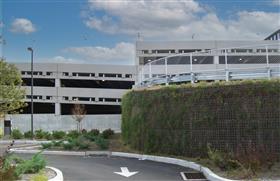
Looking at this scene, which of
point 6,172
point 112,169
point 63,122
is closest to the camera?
point 6,172

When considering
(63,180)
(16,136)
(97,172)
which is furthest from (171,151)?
(16,136)

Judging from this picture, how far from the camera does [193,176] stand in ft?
46.5

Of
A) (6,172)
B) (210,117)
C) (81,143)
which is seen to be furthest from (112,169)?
(81,143)

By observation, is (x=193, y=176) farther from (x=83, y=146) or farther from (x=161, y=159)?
(x=83, y=146)

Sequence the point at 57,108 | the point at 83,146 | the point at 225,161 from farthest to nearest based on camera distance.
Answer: the point at 57,108 → the point at 83,146 → the point at 225,161

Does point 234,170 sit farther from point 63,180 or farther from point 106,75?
point 106,75

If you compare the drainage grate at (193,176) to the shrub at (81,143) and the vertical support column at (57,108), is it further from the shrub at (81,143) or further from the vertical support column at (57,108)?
the vertical support column at (57,108)

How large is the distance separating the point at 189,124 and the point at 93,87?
45207 mm

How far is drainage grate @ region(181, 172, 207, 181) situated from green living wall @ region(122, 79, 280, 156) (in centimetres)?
203

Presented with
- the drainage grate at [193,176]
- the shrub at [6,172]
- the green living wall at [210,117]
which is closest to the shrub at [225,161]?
the drainage grate at [193,176]

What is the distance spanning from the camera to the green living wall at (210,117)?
50.8ft

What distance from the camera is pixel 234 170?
525 inches

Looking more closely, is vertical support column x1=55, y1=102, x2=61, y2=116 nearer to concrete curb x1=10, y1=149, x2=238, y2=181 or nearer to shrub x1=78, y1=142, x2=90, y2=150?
concrete curb x1=10, y1=149, x2=238, y2=181

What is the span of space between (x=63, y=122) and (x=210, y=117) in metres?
35.5
